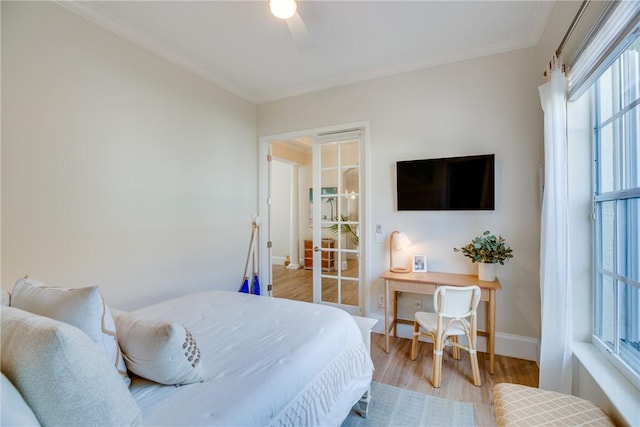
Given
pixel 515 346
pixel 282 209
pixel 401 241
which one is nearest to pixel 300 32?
pixel 401 241

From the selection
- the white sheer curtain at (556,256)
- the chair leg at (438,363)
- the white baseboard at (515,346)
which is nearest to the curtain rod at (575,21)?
the white sheer curtain at (556,256)

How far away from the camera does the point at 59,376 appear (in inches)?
28.2

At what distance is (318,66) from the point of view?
118 inches

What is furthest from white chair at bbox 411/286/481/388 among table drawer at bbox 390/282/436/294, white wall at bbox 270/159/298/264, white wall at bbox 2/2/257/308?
white wall at bbox 270/159/298/264

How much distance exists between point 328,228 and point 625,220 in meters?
2.61

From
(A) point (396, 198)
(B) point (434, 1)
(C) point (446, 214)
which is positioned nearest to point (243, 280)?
(A) point (396, 198)

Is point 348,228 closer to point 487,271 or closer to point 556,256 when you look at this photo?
point 487,271

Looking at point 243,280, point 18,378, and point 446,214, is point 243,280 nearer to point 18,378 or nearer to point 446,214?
point 446,214

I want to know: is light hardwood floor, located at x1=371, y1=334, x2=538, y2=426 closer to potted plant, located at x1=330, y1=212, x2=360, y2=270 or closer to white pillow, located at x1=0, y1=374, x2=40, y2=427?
potted plant, located at x1=330, y1=212, x2=360, y2=270

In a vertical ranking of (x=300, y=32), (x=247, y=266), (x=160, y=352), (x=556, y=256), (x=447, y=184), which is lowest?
(x=247, y=266)

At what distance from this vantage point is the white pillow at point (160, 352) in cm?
103

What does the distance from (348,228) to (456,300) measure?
1.53 m

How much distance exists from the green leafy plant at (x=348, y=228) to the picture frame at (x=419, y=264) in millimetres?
703

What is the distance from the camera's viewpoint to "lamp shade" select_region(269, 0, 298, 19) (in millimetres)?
1715
